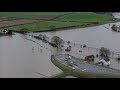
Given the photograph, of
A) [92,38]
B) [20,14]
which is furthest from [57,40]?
[20,14]

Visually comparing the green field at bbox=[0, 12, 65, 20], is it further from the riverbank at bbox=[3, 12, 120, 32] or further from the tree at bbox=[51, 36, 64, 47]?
the tree at bbox=[51, 36, 64, 47]

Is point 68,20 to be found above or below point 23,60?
above

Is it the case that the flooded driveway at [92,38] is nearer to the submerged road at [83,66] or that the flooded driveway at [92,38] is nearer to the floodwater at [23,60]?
the submerged road at [83,66]

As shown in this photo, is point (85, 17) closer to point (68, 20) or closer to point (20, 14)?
point (68, 20)

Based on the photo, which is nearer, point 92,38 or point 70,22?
point 92,38
